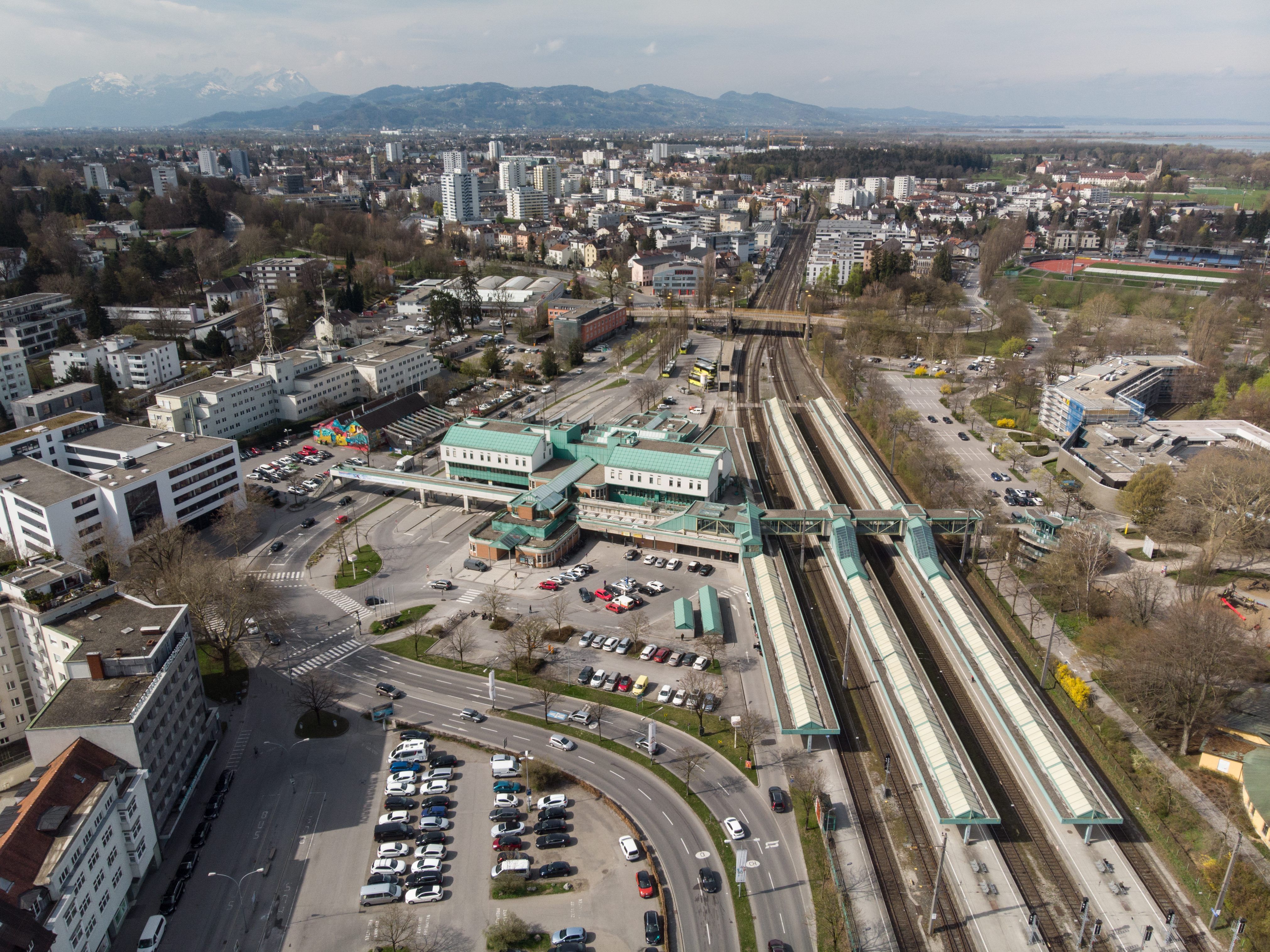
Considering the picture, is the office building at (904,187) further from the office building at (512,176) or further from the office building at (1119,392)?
the office building at (1119,392)

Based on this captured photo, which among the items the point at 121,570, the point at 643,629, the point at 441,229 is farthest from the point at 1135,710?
the point at 441,229

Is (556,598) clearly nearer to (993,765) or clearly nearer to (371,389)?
(993,765)

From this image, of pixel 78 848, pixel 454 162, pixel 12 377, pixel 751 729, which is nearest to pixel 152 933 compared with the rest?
pixel 78 848

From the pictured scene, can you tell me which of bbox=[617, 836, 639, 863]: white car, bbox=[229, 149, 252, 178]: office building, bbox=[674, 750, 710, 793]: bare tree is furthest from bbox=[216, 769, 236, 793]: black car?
bbox=[229, 149, 252, 178]: office building

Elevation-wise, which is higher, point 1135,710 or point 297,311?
point 297,311

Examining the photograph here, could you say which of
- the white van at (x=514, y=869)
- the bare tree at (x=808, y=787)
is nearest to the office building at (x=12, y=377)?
the white van at (x=514, y=869)

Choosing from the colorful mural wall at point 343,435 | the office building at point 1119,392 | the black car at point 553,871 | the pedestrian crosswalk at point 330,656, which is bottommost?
the pedestrian crosswalk at point 330,656
